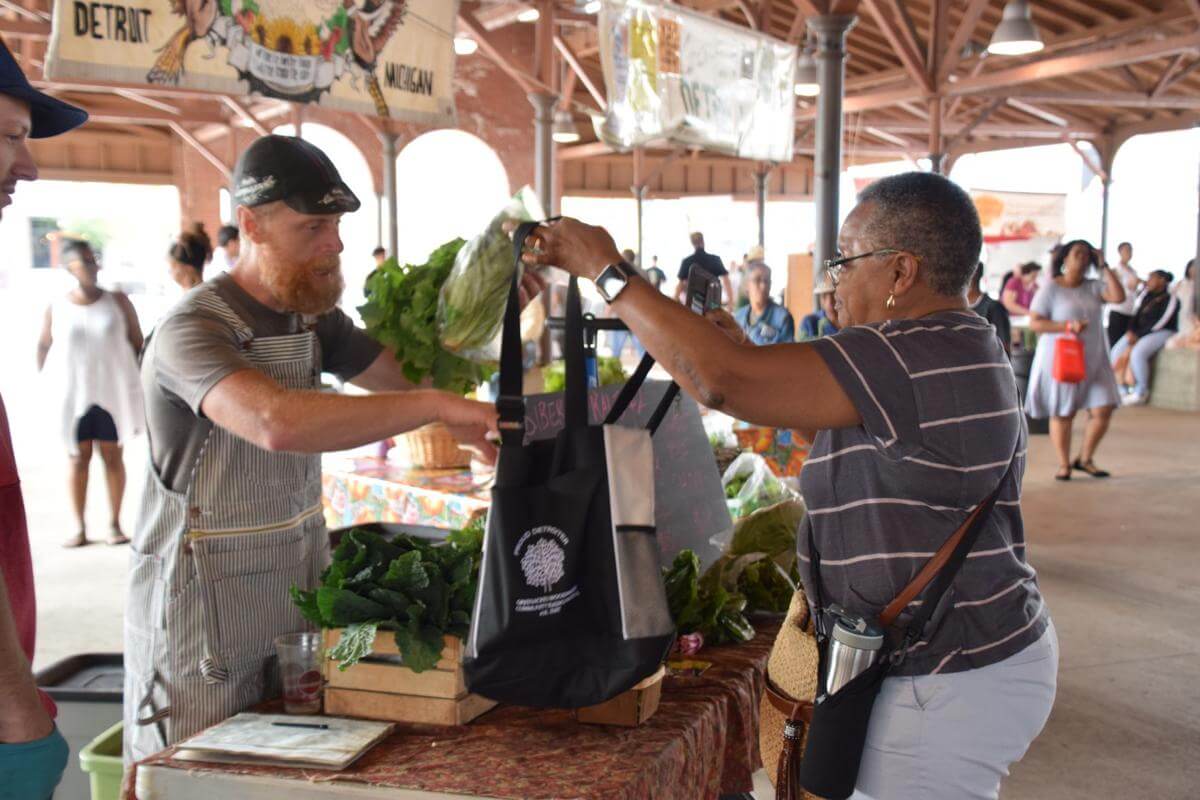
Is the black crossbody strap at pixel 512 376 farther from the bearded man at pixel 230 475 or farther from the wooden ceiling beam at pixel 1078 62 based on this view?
the wooden ceiling beam at pixel 1078 62

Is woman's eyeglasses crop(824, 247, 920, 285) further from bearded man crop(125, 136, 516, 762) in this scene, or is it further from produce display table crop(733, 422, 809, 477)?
produce display table crop(733, 422, 809, 477)

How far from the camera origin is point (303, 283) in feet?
7.02

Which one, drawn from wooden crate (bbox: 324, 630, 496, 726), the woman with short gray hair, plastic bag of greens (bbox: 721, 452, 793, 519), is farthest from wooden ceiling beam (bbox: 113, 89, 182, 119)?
the woman with short gray hair

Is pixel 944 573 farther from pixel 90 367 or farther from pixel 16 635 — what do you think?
pixel 90 367

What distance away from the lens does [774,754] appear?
2.07 m

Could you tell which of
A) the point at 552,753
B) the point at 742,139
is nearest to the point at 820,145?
the point at 742,139

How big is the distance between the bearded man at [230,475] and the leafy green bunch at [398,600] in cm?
15

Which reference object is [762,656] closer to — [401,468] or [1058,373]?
[401,468]

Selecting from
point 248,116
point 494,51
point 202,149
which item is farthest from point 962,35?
point 202,149

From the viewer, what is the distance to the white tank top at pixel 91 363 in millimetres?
6477

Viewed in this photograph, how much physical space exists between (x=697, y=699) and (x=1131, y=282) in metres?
16.2

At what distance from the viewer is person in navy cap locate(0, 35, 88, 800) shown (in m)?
1.29

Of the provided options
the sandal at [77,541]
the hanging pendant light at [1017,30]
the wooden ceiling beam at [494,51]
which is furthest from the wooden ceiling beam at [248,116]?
the hanging pendant light at [1017,30]

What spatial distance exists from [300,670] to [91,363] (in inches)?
208
